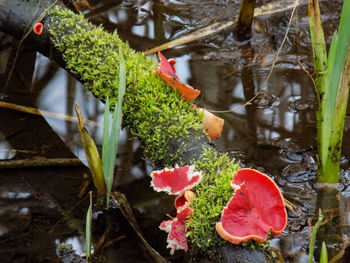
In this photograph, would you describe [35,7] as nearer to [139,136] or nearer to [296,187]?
[139,136]

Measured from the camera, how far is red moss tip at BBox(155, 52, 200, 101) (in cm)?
247

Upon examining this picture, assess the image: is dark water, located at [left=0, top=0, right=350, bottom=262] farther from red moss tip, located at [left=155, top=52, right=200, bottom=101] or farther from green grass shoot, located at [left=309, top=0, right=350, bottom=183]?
red moss tip, located at [left=155, top=52, right=200, bottom=101]

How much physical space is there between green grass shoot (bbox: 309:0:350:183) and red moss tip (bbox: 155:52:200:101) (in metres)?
0.64

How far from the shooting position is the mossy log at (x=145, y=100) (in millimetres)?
1962

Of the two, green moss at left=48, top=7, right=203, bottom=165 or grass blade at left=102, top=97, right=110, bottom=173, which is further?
green moss at left=48, top=7, right=203, bottom=165

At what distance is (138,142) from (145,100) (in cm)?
83

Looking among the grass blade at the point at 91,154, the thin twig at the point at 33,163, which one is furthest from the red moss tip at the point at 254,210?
the thin twig at the point at 33,163

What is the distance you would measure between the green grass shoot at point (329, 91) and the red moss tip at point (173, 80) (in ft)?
2.11

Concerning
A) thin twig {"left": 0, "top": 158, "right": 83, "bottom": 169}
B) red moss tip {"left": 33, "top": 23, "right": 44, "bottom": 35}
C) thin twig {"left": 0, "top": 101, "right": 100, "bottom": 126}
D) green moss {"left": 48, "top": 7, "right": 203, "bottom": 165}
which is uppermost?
red moss tip {"left": 33, "top": 23, "right": 44, "bottom": 35}

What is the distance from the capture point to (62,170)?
116 inches

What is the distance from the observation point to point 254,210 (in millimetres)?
1835

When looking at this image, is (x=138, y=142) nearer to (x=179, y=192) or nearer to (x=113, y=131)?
(x=113, y=131)

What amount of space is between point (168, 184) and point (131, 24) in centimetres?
266

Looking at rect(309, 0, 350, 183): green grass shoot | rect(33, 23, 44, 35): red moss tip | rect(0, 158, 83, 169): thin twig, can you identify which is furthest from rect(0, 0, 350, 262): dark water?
rect(33, 23, 44, 35): red moss tip
